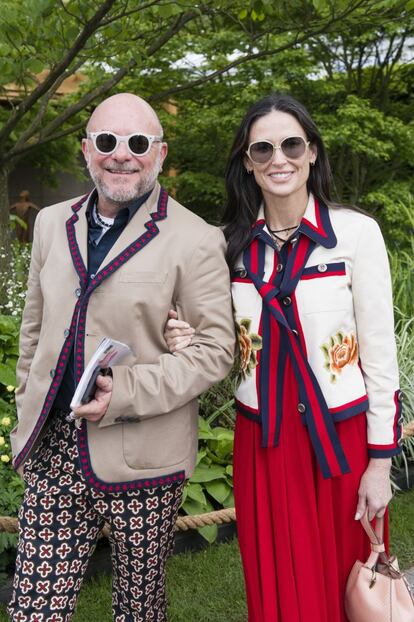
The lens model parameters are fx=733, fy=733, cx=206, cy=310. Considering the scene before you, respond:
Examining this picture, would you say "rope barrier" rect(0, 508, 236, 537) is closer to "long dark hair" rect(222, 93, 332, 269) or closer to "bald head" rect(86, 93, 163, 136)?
"long dark hair" rect(222, 93, 332, 269)

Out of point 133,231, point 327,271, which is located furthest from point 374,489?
point 133,231

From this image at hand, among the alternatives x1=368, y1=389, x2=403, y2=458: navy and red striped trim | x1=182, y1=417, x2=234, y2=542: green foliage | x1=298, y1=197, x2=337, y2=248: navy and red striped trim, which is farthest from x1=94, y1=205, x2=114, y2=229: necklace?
x1=182, y1=417, x2=234, y2=542: green foliage

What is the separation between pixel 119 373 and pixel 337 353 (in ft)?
2.29

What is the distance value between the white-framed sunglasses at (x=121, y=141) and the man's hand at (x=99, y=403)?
695 mm

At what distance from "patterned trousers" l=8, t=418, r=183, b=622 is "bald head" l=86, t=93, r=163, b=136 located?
952 millimetres

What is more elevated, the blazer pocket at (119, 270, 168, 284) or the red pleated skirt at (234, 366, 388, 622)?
the blazer pocket at (119, 270, 168, 284)

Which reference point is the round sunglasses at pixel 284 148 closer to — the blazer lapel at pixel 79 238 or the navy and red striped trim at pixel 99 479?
the blazer lapel at pixel 79 238

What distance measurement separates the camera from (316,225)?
2.38 m

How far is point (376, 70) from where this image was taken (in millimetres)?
12648

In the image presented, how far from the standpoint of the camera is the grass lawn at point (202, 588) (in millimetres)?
3342

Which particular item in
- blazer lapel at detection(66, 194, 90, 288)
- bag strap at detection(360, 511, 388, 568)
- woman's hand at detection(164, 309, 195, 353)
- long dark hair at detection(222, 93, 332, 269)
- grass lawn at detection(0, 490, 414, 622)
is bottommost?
grass lawn at detection(0, 490, 414, 622)

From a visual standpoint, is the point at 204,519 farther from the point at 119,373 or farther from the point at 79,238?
the point at 79,238

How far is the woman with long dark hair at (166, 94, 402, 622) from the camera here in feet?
7.63

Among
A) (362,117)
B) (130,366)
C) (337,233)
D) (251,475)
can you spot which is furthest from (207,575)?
(362,117)
